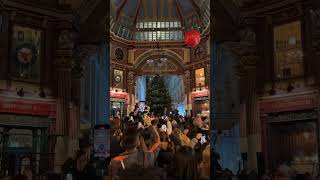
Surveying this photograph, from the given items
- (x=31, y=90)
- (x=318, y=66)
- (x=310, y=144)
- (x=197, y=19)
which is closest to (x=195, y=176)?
(x=310, y=144)

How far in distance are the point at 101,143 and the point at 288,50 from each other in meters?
5.41

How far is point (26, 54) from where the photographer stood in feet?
35.3

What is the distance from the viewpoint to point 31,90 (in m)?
10.8

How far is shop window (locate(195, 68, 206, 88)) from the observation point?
1856 cm

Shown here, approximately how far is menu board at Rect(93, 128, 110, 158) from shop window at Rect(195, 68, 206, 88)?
8.55 m

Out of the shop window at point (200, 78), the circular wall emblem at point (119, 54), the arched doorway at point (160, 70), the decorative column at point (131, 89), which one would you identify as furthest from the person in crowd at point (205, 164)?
the circular wall emblem at point (119, 54)

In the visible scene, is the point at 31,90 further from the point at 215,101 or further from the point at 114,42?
the point at 114,42

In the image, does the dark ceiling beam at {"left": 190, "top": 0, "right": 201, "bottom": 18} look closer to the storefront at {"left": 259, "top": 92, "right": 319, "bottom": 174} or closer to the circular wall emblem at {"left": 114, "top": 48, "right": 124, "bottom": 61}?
the circular wall emblem at {"left": 114, "top": 48, "right": 124, "bottom": 61}

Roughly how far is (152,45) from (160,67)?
1219mm

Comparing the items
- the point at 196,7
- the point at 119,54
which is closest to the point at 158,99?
the point at 119,54

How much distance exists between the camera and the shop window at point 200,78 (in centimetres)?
1856

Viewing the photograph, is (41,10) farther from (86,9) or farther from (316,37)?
(316,37)

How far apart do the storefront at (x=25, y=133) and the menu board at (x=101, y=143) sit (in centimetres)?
127

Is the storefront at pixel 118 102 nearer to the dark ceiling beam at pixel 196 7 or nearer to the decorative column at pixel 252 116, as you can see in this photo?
the dark ceiling beam at pixel 196 7
